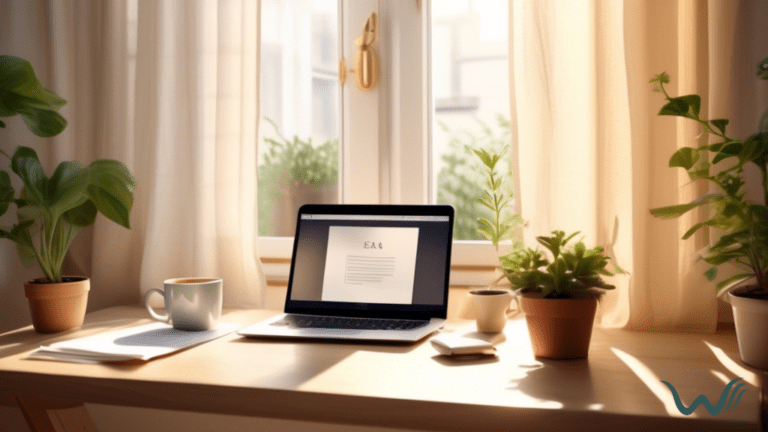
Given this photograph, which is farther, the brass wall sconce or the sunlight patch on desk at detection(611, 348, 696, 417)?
the brass wall sconce

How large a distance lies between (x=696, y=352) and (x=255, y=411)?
2.21 ft

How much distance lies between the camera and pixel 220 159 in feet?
4.69

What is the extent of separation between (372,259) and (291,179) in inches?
19.1

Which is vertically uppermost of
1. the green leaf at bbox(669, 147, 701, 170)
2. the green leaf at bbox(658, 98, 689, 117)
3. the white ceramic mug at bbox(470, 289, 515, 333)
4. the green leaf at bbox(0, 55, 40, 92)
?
the green leaf at bbox(0, 55, 40, 92)

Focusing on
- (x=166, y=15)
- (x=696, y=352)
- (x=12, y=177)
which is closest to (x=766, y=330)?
(x=696, y=352)

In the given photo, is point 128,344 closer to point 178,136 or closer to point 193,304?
point 193,304

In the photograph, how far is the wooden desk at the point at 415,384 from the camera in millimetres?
686

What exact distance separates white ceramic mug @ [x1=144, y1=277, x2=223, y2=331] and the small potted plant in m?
0.55

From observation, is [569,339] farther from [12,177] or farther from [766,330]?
[12,177]

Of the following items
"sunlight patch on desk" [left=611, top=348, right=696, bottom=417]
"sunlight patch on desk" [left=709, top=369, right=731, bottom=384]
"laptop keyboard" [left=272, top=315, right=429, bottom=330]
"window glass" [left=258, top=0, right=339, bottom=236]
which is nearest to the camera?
"sunlight patch on desk" [left=611, top=348, right=696, bottom=417]

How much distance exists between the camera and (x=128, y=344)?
0.99 metres

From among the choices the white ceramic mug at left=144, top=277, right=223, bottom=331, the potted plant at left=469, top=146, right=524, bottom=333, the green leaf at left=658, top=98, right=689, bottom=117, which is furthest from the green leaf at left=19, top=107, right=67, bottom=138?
the green leaf at left=658, top=98, right=689, bottom=117

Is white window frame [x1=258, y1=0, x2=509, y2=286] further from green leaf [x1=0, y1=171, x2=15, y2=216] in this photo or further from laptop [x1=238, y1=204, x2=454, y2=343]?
green leaf [x1=0, y1=171, x2=15, y2=216]

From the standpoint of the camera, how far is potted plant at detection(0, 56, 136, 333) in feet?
3.73
